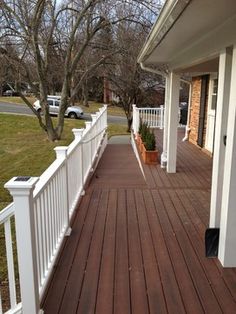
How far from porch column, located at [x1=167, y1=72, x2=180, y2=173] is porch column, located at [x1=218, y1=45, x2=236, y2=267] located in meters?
3.47

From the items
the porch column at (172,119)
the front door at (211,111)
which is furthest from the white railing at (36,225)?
the front door at (211,111)

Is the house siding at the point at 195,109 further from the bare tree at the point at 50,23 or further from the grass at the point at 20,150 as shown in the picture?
the grass at the point at 20,150

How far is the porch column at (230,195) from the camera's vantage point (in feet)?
8.68

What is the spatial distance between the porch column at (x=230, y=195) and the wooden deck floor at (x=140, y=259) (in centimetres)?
15

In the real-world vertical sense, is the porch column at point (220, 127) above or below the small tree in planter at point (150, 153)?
above

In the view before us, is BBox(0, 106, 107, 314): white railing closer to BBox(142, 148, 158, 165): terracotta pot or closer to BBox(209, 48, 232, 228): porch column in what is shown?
BBox(209, 48, 232, 228): porch column

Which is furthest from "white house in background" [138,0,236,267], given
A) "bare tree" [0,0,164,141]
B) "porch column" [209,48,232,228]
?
"bare tree" [0,0,164,141]

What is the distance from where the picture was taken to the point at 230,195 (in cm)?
274

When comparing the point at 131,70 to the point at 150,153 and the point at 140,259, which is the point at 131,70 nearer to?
the point at 150,153

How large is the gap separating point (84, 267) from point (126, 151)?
7640 mm

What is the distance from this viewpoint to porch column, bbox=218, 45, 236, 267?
265 cm

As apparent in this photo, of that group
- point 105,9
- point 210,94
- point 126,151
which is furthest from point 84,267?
point 105,9

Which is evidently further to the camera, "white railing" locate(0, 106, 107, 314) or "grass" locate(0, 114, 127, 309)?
"grass" locate(0, 114, 127, 309)

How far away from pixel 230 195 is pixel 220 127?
2.20ft
